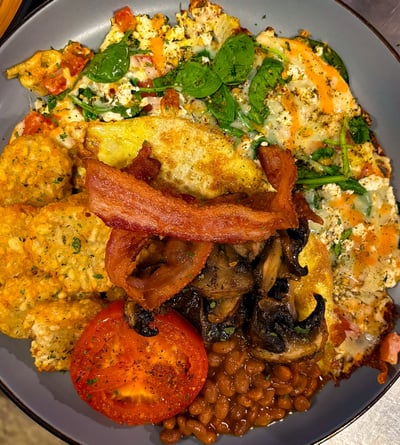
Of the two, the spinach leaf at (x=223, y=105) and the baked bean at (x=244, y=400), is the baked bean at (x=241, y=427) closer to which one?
the baked bean at (x=244, y=400)

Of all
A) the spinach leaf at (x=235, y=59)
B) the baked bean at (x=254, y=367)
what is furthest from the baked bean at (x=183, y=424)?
the spinach leaf at (x=235, y=59)

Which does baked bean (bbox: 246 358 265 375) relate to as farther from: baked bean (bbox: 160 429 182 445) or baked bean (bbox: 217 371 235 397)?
baked bean (bbox: 160 429 182 445)

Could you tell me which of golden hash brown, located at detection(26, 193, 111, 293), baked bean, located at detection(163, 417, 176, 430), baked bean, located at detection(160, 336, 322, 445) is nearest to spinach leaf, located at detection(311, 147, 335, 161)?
baked bean, located at detection(160, 336, 322, 445)

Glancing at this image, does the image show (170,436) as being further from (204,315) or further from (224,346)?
(204,315)

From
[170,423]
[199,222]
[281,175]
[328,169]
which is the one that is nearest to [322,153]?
[328,169]

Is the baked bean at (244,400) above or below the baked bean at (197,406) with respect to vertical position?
above

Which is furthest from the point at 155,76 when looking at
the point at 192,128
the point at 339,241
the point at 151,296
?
the point at 339,241

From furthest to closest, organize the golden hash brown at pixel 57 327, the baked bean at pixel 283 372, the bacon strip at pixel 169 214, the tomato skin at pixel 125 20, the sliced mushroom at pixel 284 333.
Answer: the tomato skin at pixel 125 20, the baked bean at pixel 283 372, the golden hash brown at pixel 57 327, the sliced mushroom at pixel 284 333, the bacon strip at pixel 169 214

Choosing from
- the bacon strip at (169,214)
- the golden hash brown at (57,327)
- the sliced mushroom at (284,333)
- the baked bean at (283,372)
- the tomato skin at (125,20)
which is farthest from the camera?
the tomato skin at (125,20)
